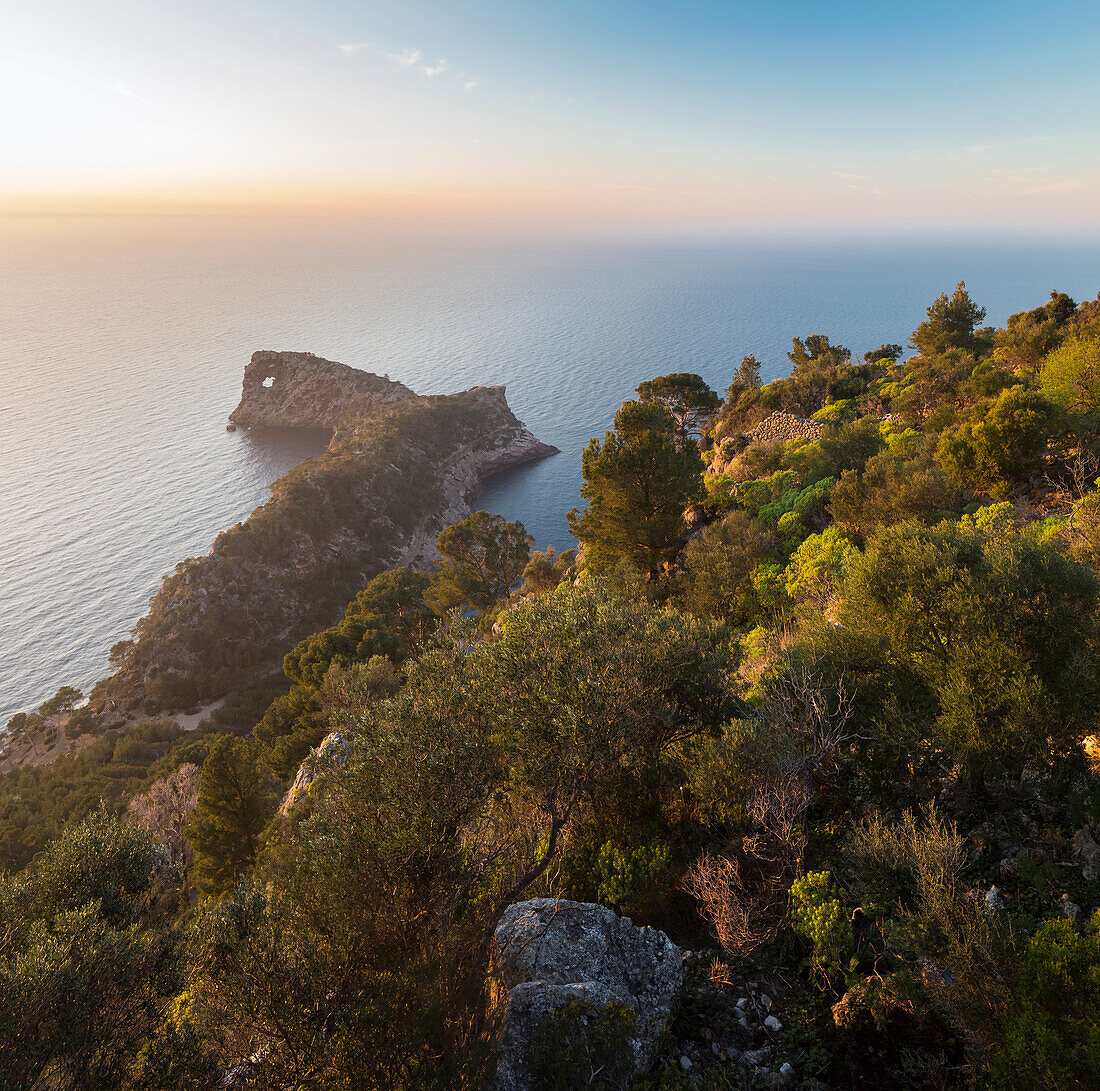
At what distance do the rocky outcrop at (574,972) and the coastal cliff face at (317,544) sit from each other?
73.7m

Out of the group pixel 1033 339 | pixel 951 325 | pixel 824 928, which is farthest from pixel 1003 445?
pixel 951 325

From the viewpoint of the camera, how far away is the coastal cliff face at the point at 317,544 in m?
72.0

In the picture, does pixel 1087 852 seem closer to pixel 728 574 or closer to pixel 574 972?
Result: pixel 574 972

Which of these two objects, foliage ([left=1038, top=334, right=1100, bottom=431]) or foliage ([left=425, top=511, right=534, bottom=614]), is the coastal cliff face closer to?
foliage ([left=425, top=511, right=534, bottom=614])

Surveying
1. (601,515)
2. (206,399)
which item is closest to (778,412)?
(601,515)

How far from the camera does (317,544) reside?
293ft

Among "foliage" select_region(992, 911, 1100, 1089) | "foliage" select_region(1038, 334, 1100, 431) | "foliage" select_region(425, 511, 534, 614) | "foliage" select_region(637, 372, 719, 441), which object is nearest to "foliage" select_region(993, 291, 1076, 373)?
"foliage" select_region(1038, 334, 1100, 431)

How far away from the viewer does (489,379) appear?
543ft

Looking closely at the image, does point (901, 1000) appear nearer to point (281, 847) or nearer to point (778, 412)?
point (281, 847)

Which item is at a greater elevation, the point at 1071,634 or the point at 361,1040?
the point at 1071,634

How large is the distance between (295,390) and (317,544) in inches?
3283

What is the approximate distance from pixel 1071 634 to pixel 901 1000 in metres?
10.2

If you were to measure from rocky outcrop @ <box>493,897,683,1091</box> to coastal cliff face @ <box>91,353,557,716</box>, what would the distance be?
242ft

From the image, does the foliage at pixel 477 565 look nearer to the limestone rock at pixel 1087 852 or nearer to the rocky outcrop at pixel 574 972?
the rocky outcrop at pixel 574 972
